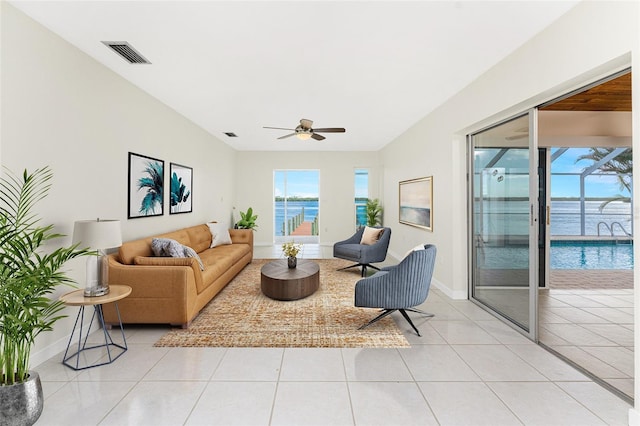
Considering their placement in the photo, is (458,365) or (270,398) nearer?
(270,398)

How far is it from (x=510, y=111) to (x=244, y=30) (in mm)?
2750

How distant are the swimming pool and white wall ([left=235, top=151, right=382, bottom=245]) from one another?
4586 mm

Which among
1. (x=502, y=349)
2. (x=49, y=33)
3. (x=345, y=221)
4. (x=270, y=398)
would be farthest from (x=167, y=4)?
(x=345, y=221)

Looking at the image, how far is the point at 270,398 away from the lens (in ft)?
6.86

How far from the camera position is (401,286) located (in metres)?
3.07

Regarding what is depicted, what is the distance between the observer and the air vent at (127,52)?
9.09 feet

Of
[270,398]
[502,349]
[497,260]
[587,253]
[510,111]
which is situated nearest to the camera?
[270,398]

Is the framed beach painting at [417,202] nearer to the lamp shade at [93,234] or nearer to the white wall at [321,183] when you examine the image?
the white wall at [321,183]

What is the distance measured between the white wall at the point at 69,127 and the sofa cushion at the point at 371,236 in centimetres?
352

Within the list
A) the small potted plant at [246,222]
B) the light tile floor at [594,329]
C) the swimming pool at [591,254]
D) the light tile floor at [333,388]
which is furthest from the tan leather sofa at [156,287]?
the swimming pool at [591,254]

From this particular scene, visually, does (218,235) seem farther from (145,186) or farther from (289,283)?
(289,283)

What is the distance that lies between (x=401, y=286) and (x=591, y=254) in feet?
22.9

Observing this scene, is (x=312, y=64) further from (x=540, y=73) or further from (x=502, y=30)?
(x=540, y=73)

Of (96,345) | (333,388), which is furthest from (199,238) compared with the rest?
(333,388)
